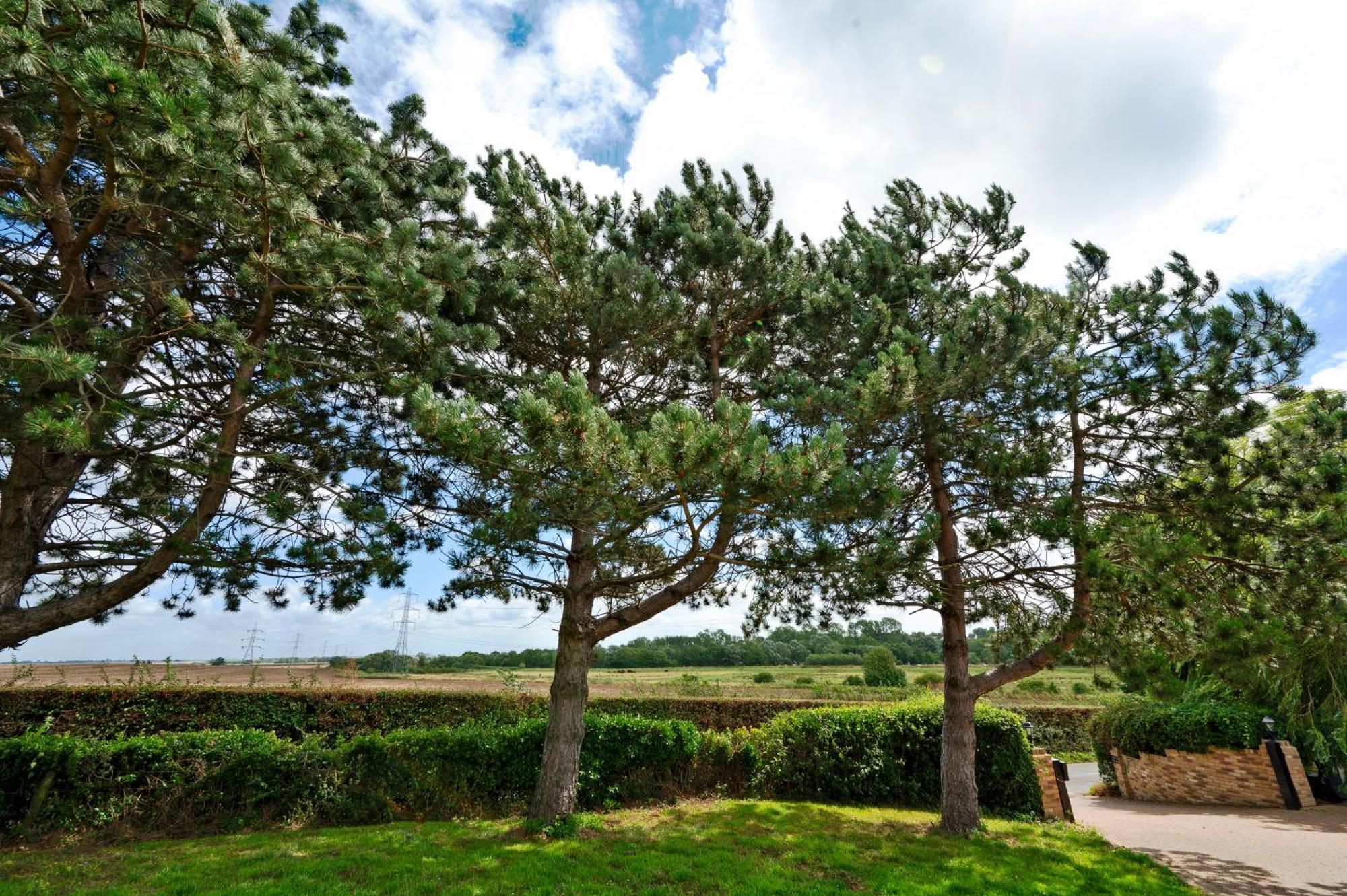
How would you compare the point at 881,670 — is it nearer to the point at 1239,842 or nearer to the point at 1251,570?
the point at 1239,842

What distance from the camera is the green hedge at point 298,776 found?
20.4 feet

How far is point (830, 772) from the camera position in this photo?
922cm

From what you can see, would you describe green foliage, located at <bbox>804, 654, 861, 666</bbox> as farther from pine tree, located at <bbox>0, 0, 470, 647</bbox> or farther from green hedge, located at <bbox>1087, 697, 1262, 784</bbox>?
pine tree, located at <bbox>0, 0, 470, 647</bbox>

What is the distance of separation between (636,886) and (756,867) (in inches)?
51.8

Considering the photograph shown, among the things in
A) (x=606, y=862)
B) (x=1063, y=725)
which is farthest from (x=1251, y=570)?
(x=1063, y=725)

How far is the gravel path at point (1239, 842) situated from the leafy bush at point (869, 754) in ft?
6.30

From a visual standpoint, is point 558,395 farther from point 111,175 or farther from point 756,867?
point 756,867

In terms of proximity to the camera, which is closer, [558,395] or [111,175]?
[111,175]

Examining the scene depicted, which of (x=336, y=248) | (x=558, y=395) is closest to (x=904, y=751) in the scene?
(x=558, y=395)

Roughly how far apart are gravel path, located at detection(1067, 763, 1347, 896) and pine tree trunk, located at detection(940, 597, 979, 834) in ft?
6.62

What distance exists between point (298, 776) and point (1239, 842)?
11.9 meters

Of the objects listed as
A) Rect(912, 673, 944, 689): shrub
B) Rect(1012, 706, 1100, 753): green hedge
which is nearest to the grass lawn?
Rect(1012, 706, 1100, 753): green hedge

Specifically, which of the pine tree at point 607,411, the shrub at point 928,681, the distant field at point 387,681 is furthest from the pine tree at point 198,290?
the shrub at point 928,681

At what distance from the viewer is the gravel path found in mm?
5684
